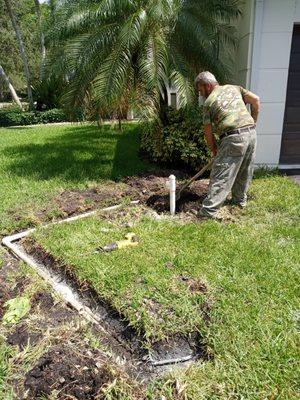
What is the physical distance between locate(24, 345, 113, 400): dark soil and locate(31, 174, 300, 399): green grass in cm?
44

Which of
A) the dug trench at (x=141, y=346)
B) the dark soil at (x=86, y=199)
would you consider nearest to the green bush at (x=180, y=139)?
the dark soil at (x=86, y=199)

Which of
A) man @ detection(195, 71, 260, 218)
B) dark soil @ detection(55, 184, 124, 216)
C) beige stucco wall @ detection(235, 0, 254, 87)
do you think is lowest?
dark soil @ detection(55, 184, 124, 216)

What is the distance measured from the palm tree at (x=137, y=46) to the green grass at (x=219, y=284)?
8.70ft

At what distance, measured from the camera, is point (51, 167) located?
7.69m

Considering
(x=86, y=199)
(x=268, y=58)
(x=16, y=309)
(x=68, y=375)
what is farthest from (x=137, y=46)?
(x=68, y=375)

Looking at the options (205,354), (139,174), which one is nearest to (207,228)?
(205,354)

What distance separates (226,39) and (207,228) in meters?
4.68

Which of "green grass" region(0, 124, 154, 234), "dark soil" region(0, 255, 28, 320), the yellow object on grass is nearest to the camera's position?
the yellow object on grass

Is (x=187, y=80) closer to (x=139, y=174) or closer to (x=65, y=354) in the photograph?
(x=139, y=174)

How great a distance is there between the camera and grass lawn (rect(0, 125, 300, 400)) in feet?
7.72

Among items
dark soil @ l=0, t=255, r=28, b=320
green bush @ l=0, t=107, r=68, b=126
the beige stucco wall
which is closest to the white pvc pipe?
dark soil @ l=0, t=255, r=28, b=320

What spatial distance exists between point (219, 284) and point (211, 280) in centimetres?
9

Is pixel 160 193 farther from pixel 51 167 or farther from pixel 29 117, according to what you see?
pixel 29 117

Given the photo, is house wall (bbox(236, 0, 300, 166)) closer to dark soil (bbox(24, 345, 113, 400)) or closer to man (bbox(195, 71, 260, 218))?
man (bbox(195, 71, 260, 218))
